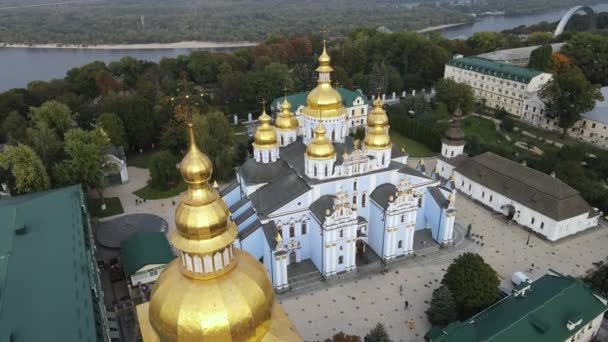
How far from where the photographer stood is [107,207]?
2842 centimetres

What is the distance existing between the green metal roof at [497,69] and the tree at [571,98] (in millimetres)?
5575

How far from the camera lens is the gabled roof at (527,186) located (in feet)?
79.7

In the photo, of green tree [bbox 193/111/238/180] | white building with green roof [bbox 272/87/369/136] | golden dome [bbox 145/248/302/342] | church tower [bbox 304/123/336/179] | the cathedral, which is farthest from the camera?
white building with green roof [bbox 272/87/369/136]

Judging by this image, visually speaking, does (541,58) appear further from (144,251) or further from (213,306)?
(213,306)

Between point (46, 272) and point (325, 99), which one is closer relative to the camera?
point (46, 272)

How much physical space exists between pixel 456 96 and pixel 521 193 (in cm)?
2020

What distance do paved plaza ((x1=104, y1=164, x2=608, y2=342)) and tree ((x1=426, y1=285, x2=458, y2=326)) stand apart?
860 millimetres

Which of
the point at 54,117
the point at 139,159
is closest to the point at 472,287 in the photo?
the point at 139,159

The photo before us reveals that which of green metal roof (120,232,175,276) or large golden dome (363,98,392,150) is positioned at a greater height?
large golden dome (363,98,392,150)

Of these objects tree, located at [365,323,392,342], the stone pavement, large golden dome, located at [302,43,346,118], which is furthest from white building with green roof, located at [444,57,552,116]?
tree, located at [365,323,392,342]

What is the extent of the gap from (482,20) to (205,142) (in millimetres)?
140815

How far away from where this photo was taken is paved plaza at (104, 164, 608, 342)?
18844mm

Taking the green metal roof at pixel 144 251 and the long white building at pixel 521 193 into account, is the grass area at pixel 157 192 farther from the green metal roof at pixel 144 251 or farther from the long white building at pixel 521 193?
the long white building at pixel 521 193

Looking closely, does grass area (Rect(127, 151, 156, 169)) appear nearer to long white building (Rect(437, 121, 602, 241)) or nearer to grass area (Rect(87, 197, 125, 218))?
grass area (Rect(87, 197, 125, 218))
